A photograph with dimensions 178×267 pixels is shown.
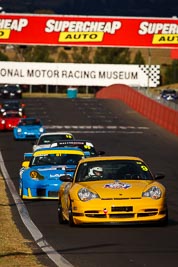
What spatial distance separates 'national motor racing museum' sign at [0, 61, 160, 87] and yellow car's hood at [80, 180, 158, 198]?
9208cm

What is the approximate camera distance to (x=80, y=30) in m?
77.1

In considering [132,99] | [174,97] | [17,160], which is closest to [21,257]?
[17,160]

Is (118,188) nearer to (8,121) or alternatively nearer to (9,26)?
(8,121)

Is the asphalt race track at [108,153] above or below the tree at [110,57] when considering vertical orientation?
below

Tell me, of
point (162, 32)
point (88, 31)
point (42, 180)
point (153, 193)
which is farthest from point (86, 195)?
point (162, 32)

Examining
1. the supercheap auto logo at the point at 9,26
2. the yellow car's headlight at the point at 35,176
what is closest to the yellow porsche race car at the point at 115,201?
the yellow car's headlight at the point at 35,176

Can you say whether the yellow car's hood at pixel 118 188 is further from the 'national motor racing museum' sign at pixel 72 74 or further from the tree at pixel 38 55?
the tree at pixel 38 55

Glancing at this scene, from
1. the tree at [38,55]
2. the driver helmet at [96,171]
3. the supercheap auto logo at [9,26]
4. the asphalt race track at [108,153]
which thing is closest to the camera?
the asphalt race track at [108,153]

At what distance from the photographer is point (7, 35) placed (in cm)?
7819

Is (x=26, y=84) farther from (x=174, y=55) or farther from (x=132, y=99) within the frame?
(x=132, y=99)

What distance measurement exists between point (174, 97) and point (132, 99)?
18.7 metres

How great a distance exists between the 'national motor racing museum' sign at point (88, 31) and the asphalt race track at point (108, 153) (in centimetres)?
457

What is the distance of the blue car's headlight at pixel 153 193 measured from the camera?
1574cm

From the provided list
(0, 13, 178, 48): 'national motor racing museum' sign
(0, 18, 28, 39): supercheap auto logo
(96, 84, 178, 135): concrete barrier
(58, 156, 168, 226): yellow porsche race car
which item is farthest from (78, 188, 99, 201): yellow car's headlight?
(0, 18, 28, 39): supercheap auto logo
